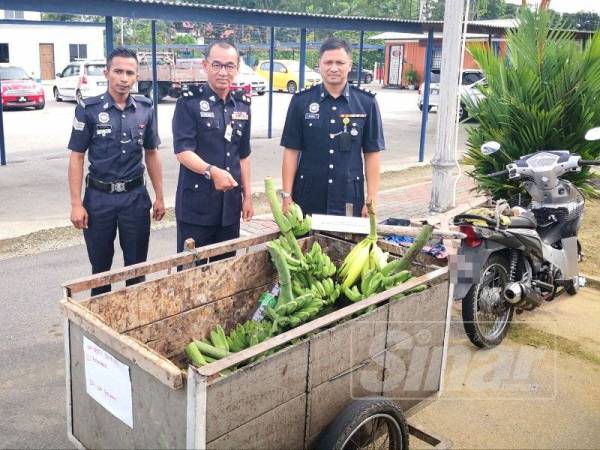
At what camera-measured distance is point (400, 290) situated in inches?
114

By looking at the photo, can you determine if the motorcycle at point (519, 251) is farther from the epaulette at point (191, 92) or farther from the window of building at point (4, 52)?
the window of building at point (4, 52)

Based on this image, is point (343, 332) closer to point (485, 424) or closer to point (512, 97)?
point (485, 424)

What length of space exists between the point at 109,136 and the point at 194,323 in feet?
4.81

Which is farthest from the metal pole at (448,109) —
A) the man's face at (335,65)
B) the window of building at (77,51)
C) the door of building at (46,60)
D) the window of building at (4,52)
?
the door of building at (46,60)

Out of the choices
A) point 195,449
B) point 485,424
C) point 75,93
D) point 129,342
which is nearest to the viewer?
point 195,449

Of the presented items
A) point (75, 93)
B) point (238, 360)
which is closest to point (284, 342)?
point (238, 360)

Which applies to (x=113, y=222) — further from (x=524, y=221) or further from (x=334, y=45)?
(x=524, y=221)

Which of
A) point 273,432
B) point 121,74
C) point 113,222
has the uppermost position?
point 121,74

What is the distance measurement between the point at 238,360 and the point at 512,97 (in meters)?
5.05

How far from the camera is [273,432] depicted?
242 cm

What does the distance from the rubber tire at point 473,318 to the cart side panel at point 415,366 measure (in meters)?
0.98

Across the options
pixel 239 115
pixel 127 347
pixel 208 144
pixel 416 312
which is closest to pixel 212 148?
pixel 208 144

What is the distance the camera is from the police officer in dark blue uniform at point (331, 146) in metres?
4.36

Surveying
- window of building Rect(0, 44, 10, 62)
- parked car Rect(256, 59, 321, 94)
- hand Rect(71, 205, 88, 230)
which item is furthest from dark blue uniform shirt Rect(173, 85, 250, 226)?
window of building Rect(0, 44, 10, 62)
